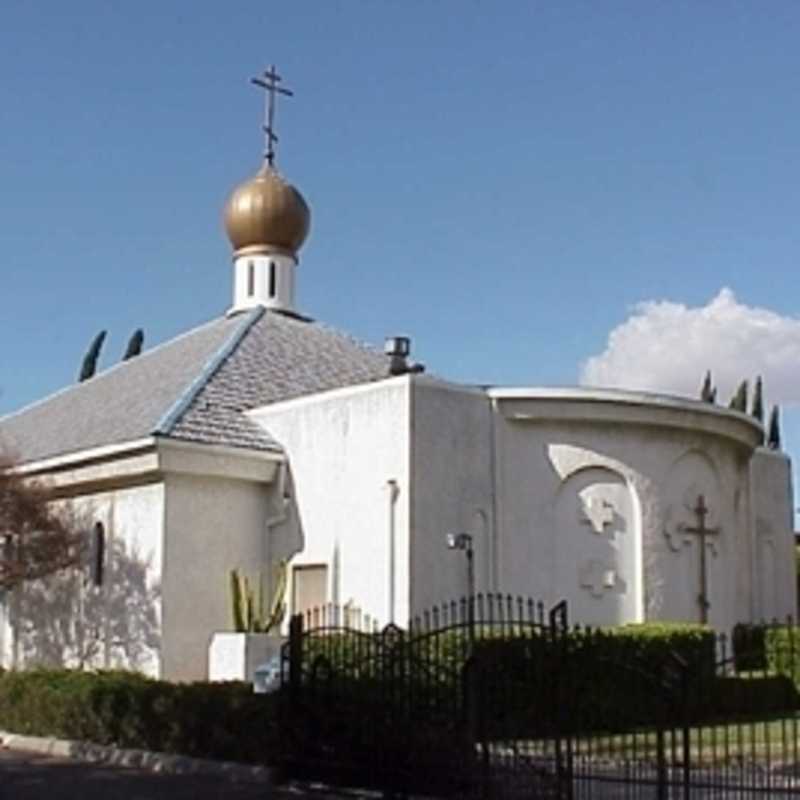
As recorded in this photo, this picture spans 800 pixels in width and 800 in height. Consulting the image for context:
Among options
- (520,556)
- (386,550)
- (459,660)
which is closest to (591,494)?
(520,556)

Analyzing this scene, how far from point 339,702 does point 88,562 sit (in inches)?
419

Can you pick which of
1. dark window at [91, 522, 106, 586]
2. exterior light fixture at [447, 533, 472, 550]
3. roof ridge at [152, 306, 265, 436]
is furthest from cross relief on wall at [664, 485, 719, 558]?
dark window at [91, 522, 106, 586]

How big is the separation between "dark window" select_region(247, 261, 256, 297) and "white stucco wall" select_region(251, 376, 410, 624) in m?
7.55

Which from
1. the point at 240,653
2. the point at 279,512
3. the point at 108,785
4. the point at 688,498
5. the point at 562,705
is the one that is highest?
the point at 688,498

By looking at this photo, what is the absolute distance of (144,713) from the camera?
17.9m

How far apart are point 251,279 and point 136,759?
52.6 ft

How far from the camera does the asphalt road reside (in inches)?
590

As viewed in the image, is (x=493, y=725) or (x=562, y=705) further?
(x=493, y=725)

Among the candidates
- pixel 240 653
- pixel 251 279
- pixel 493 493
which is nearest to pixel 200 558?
pixel 240 653

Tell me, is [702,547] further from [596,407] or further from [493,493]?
[493,493]

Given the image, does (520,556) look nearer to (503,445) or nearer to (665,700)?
(503,445)

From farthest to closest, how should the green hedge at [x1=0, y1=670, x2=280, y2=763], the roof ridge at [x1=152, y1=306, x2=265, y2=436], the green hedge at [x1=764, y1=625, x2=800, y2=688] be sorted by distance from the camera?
the roof ridge at [x1=152, y1=306, x2=265, y2=436] → the green hedge at [x1=764, y1=625, x2=800, y2=688] → the green hedge at [x1=0, y1=670, x2=280, y2=763]

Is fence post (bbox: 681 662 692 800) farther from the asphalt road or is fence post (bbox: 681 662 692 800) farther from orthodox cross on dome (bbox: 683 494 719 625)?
orthodox cross on dome (bbox: 683 494 719 625)

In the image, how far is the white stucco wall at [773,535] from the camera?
95.3 feet
